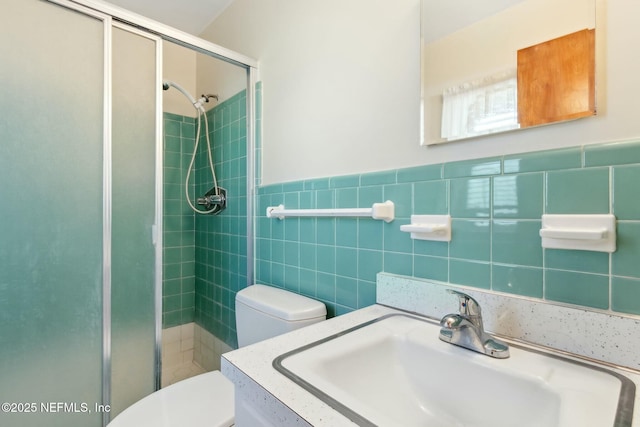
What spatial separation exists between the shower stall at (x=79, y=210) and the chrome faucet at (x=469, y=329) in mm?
1260

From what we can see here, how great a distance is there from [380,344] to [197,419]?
0.73 m

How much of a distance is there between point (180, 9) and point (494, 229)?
227cm

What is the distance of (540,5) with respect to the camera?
2.30ft

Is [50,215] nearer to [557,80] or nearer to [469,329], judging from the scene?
[469,329]

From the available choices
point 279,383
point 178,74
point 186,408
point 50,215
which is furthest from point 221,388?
point 178,74

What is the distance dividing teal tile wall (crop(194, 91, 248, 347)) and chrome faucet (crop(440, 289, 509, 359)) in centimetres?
126

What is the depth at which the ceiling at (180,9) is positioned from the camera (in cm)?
188

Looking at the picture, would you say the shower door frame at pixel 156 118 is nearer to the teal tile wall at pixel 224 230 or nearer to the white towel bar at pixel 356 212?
the teal tile wall at pixel 224 230

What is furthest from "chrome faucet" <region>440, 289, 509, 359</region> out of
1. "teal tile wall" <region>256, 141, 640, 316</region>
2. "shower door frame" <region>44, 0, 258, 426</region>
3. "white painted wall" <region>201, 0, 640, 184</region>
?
"shower door frame" <region>44, 0, 258, 426</region>

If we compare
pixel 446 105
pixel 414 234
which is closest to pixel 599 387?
pixel 414 234

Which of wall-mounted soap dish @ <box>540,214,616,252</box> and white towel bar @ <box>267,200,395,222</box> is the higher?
white towel bar @ <box>267,200,395,222</box>

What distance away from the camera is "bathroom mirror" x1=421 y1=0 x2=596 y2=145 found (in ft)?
2.14

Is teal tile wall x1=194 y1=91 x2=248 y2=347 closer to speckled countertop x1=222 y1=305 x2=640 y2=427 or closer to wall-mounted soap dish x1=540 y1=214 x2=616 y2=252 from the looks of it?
speckled countertop x1=222 y1=305 x2=640 y2=427

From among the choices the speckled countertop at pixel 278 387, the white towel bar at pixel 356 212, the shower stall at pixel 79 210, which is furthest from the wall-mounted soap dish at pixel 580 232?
the shower stall at pixel 79 210
